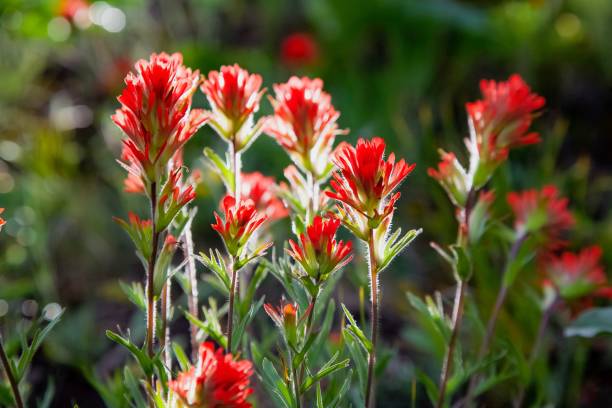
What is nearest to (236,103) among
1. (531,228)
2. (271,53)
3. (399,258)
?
(531,228)

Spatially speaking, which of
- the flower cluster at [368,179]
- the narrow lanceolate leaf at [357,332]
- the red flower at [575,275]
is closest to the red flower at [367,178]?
the flower cluster at [368,179]

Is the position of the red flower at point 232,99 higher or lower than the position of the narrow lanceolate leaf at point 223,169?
higher

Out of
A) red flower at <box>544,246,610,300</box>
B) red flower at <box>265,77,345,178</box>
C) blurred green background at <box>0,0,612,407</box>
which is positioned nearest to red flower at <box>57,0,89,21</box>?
blurred green background at <box>0,0,612,407</box>

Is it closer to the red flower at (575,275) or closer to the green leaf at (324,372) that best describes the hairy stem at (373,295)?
the green leaf at (324,372)

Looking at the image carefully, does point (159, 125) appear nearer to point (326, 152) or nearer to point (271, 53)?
point (326, 152)

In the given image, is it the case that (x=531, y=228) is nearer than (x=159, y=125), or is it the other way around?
(x=159, y=125)

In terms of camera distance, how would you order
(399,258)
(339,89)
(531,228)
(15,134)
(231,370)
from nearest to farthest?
1. (231,370)
2. (531,228)
3. (399,258)
4. (15,134)
5. (339,89)

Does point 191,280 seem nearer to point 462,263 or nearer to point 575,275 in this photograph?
point 462,263
